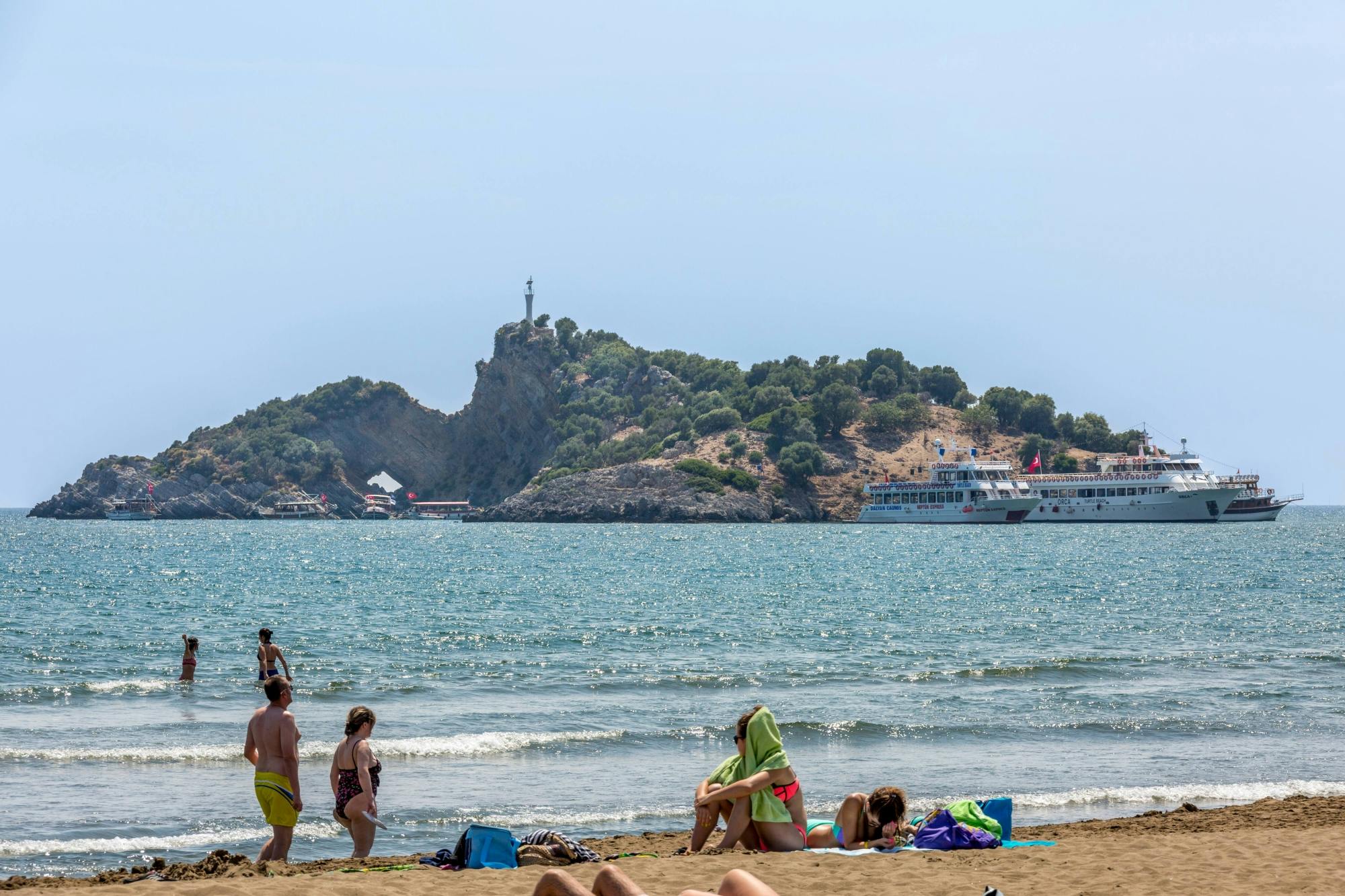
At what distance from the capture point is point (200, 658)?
24.8 m

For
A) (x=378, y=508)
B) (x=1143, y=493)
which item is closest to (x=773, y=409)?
(x=1143, y=493)

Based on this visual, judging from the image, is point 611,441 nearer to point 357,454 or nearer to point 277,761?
point 357,454

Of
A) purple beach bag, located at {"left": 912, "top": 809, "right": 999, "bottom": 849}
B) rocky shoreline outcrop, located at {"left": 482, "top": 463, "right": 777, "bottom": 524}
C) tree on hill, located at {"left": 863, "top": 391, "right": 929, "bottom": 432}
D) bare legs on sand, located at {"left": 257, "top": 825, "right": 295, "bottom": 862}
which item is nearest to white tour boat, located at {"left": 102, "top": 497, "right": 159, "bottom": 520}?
rocky shoreline outcrop, located at {"left": 482, "top": 463, "right": 777, "bottom": 524}

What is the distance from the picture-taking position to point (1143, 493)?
369 ft

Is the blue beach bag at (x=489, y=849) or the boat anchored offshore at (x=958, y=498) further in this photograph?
the boat anchored offshore at (x=958, y=498)

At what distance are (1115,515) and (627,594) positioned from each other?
84649mm

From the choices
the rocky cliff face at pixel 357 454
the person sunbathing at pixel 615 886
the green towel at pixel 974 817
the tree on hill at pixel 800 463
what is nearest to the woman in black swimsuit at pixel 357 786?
the person sunbathing at pixel 615 886

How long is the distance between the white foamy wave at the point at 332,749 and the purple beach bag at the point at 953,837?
22.9 ft

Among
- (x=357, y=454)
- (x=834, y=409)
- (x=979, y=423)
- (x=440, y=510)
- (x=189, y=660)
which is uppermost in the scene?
(x=834, y=409)

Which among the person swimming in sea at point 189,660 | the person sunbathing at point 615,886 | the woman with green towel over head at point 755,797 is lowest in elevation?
the person swimming in sea at point 189,660

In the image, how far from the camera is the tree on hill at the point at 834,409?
148750 millimetres

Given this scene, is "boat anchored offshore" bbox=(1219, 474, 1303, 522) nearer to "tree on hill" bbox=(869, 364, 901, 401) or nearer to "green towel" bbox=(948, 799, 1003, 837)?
"tree on hill" bbox=(869, 364, 901, 401)

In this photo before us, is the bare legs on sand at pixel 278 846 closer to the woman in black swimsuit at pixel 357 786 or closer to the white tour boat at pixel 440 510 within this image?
the woman in black swimsuit at pixel 357 786

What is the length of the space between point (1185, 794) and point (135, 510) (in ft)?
617
